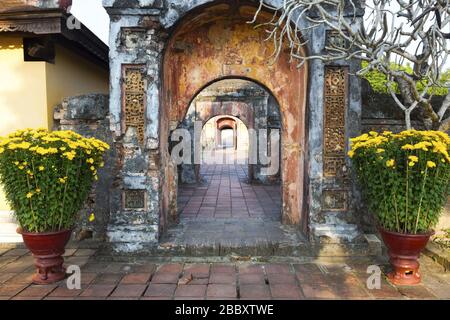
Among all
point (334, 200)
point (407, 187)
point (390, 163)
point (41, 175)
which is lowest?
point (334, 200)

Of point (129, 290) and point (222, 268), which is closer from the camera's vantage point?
point (129, 290)

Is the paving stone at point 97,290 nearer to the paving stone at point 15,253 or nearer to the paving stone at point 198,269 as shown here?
the paving stone at point 198,269

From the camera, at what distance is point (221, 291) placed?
3809 mm

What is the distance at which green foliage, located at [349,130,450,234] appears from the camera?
3672 millimetres

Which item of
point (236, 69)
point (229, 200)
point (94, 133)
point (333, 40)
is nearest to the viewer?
point (333, 40)

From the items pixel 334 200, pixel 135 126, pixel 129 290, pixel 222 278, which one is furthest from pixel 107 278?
pixel 334 200

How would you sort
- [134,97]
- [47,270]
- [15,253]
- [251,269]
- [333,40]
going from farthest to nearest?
[15,253], [134,97], [333,40], [251,269], [47,270]

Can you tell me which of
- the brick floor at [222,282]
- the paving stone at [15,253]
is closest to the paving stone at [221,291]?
the brick floor at [222,282]

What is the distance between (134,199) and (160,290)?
4.59ft

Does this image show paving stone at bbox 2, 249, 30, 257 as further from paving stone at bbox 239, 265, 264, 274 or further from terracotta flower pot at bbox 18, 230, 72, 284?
paving stone at bbox 239, 265, 264, 274

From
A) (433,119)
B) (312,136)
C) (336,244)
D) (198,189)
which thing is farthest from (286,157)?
(198,189)

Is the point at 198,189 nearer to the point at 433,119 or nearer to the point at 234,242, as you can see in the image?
the point at 234,242

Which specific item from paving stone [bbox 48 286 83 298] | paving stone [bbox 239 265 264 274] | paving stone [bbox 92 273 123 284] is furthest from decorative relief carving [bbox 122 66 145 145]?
paving stone [bbox 239 265 264 274]

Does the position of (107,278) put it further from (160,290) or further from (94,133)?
(94,133)
